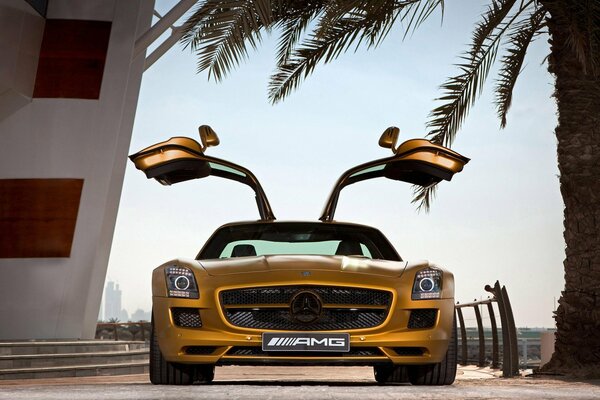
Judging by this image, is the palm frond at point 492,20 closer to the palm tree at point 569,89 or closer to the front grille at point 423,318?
the palm tree at point 569,89

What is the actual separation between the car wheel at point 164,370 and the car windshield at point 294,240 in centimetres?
111

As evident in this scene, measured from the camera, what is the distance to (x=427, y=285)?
23.2 feet

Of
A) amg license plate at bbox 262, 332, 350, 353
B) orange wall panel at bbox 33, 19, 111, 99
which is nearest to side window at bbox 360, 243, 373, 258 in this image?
amg license plate at bbox 262, 332, 350, 353

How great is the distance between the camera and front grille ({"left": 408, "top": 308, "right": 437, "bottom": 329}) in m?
7.00

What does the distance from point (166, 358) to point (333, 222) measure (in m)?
2.10

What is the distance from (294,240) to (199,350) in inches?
64.7

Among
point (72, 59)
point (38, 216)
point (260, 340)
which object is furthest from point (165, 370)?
point (72, 59)

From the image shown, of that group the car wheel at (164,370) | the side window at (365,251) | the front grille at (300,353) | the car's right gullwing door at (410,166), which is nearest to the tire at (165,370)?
the car wheel at (164,370)

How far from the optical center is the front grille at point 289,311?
687 cm

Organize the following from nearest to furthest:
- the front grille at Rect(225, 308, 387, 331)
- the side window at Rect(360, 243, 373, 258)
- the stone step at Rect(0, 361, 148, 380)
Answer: the front grille at Rect(225, 308, 387, 331)
the side window at Rect(360, 243, 373, 258)
the stone step at Rect(0, 361, 148, 380)

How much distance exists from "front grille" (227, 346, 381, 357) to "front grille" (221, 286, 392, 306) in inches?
12.3

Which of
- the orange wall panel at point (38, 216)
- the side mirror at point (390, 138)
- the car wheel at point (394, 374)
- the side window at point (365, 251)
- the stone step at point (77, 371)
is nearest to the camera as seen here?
the car wheel at point (394, 374)

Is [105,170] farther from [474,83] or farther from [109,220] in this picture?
[474,83]

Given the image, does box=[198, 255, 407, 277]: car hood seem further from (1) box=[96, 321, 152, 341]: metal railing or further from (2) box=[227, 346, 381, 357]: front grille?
(1) box=[96, 321, 152, 341]: metal railing
